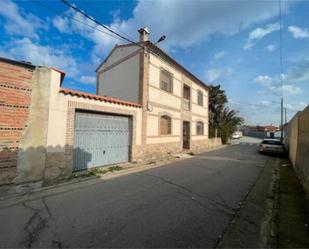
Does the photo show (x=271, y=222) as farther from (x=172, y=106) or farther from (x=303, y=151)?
(x=172, y=106)

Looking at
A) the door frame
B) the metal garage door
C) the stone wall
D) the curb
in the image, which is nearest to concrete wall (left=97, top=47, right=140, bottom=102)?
the metal garage door

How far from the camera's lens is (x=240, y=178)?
26.5ft

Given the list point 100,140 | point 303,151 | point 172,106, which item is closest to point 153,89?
point 172,106

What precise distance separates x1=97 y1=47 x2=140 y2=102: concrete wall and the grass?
8868 mm

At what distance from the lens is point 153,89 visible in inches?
517

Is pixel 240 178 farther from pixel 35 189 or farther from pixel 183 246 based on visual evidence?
pixel 35 189

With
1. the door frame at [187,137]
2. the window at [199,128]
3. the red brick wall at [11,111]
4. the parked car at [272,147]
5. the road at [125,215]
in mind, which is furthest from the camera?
the window at [199,128]

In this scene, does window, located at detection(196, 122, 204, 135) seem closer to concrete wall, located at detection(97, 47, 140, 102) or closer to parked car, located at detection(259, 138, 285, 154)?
parked car, located at detection(259, 138, 285, 154)

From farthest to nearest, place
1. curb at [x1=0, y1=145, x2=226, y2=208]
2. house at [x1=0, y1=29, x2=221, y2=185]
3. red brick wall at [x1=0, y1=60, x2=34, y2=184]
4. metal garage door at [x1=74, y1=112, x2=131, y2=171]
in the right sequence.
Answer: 1. metal garage door at [x1=74, y1=112, x2=131, y2=171]
2. house at [x1=0, y1=29, x2=221, y2=185]
3. red brick wall at [x1=0, y1=60, x2=34, y2=184]
4. curb at [x1=0, y1=145, x2=226, y2=208]

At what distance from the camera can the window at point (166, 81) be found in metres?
14.3

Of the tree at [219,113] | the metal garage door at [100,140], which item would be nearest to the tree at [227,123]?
the tree at [219,113]

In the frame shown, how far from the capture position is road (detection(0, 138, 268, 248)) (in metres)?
3.37

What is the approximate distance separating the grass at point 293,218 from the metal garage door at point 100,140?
7.06 metres

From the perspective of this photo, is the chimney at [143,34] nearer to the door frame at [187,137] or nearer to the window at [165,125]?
the window at [165,125]
